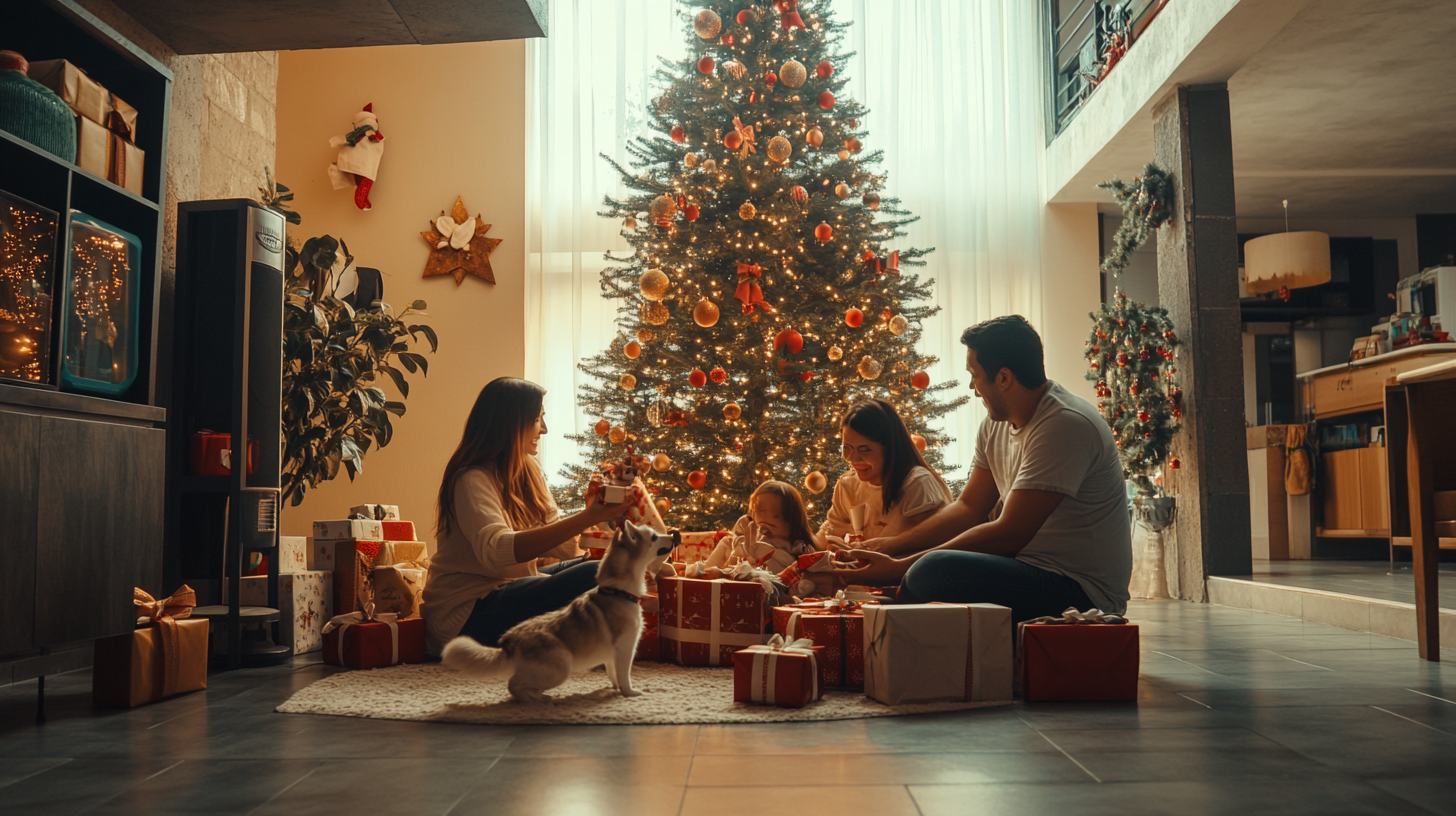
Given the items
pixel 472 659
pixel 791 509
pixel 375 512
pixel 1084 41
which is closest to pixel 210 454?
pixel 375 512

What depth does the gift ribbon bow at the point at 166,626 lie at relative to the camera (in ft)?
8.76

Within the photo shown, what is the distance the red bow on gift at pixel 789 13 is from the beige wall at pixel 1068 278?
2.84m

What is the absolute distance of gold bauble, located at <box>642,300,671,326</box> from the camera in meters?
5.39

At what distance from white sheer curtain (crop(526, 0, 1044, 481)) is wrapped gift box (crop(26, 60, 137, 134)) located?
458cm

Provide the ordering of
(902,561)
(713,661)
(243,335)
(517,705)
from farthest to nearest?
(243,335)
(713,661)
(902,561)
(517,705)

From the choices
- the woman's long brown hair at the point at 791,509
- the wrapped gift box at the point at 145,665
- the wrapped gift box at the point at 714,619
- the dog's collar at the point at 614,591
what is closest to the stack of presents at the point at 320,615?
the wrapped gift box at the point at 145,665

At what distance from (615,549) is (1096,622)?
1225 millimetres

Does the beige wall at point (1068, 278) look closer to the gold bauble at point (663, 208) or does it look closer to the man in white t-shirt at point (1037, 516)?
the gold bauble at point (663, 208)

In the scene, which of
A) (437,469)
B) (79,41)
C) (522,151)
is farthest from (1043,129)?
(79,41)

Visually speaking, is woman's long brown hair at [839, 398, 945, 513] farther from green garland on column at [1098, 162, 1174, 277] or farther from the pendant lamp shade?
the pendant lamp shade

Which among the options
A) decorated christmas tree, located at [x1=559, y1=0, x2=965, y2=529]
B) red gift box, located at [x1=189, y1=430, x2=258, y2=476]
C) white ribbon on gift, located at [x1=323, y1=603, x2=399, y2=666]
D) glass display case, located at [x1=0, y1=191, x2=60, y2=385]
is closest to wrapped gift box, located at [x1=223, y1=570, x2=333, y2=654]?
white ribbon on gift, located at [x1=323, y1=603, x2=399, y2=666]

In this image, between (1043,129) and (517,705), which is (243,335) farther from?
(1043,129)

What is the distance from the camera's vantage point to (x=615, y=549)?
2539 millimetres

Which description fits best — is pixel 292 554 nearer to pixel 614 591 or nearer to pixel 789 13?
pixel 614 591
